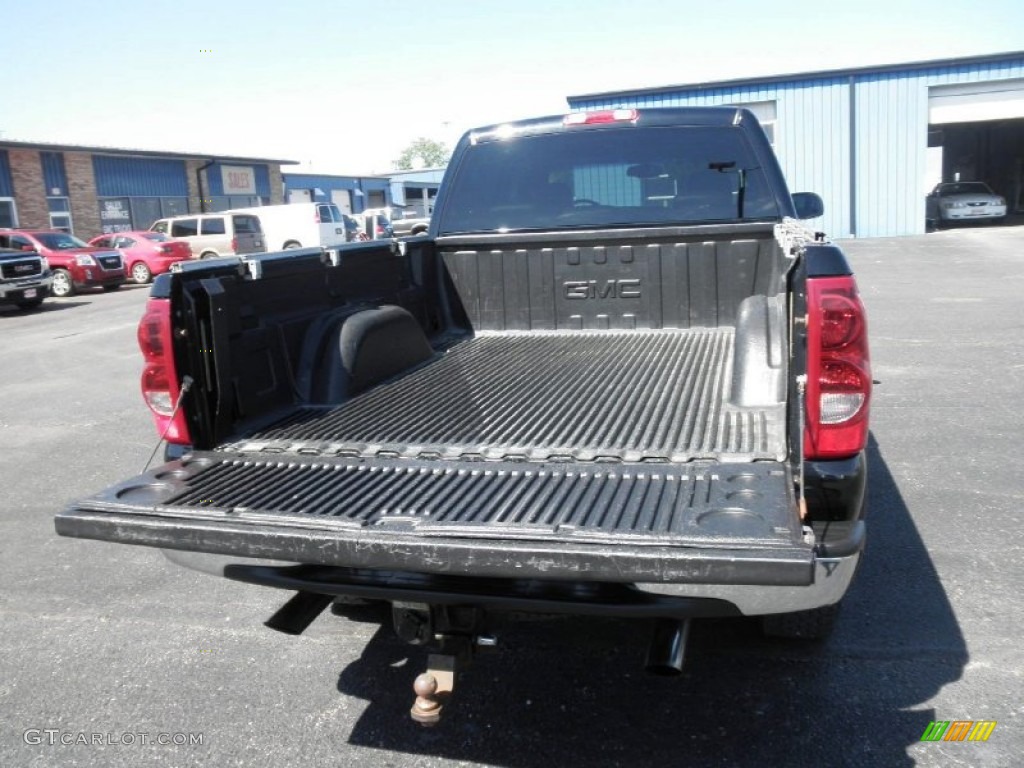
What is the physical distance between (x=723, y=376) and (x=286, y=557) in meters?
2.13

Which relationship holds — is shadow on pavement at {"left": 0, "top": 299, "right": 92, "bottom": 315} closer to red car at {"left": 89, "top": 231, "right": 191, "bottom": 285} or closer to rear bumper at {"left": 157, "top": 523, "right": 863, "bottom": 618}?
red car at {"left": 89, "top": 231, "right": 191, "bottom": 285}

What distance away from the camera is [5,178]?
30.6m

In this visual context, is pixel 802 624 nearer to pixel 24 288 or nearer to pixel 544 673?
pixel 544 673

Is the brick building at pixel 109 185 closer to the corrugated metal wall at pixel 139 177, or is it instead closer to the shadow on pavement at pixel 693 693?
the corrugated metal wall at pixel 139 177

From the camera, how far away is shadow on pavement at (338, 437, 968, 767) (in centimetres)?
277

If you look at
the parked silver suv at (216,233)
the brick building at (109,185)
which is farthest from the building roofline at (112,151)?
the parked silver suv at (216,233)

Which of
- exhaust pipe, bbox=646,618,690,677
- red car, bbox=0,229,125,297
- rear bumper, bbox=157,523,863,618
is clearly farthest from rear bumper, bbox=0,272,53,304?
exhaust pipe, bbox=646,618,690,677

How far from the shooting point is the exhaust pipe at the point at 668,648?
2.40 meters

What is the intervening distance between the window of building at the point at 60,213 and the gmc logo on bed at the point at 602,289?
107ft

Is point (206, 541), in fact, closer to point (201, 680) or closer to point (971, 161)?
point (201, 680)

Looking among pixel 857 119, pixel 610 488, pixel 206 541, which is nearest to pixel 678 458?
pixel 610 488

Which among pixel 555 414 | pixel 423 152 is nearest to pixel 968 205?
pixel 555 414

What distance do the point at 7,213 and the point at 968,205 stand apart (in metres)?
32.5

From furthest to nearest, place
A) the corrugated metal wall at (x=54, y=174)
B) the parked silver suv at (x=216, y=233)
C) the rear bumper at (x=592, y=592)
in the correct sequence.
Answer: the corrugated metal wall at (x=54, y=174) → the parked silver suv at (x=216, y=233) → the rear bumper at (x=592, y=592)
